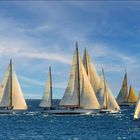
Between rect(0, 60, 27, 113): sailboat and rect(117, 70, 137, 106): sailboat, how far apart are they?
66.4 metres

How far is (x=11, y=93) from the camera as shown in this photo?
10825cm

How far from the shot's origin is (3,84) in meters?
108

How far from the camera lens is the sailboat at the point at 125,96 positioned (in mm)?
168875

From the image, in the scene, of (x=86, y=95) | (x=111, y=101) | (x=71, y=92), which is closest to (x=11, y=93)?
(x=71, y=92)

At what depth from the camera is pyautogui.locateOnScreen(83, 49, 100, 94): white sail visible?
111 metres

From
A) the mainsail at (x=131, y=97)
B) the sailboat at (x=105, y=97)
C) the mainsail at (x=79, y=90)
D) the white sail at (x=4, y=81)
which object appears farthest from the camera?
the mainsail at (x=131, y=97)

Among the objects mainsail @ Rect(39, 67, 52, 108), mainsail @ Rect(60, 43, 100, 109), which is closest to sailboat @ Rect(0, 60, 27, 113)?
mainsail @ Rect(39, 67, 52, 108)

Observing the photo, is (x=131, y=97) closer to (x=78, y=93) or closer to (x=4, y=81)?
(x=78, y=93)

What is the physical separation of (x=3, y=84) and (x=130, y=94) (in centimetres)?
7537

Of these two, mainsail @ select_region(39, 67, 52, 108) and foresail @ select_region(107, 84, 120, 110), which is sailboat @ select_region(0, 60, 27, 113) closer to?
mainsail @ select_region(39, 67, 52, 108)

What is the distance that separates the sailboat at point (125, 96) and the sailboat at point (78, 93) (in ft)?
222

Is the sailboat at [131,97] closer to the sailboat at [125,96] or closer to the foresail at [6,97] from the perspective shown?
the sailboat at [125,96]

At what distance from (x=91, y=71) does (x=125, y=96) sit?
61.4 meters

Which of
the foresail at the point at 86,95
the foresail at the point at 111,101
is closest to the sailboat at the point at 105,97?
the foresail at the point at 111,101
